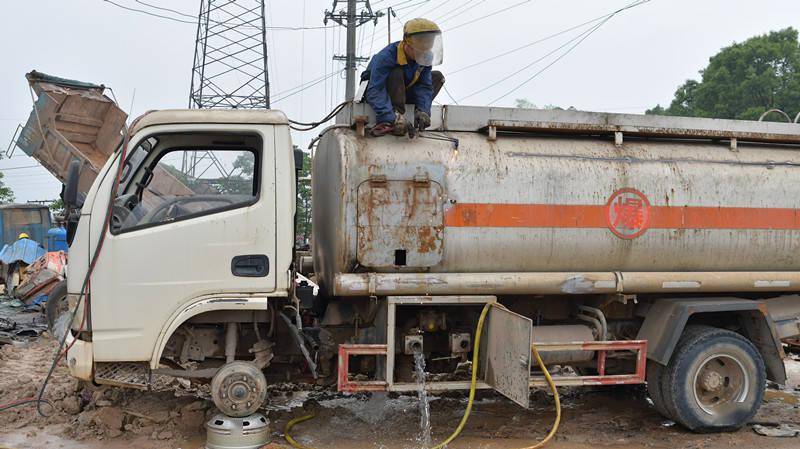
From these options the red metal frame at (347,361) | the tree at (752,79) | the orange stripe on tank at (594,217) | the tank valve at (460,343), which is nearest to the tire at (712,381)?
the orange stripe on tank at (594,217)

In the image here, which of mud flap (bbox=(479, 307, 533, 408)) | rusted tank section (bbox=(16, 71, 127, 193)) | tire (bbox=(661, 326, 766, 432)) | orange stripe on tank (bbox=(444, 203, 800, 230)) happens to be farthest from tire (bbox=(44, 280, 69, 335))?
tire (bbox=(661, 326, 766, 432))

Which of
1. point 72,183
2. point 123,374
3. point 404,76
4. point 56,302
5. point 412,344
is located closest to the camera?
point 72,183

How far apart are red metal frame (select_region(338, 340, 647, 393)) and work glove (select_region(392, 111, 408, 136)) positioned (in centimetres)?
170

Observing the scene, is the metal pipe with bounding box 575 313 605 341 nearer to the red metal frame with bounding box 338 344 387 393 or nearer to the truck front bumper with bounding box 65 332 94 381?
the red metal frame with bounding box 338 344 387 393

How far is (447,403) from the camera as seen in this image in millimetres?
6367

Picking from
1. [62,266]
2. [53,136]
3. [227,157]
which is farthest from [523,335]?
[62,266]

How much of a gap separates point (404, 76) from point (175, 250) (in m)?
2.29

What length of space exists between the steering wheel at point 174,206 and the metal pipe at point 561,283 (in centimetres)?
108

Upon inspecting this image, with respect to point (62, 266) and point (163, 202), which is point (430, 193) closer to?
point (163, 202)

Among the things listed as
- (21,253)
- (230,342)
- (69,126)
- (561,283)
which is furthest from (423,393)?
(21,253)

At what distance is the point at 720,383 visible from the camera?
18.3 feet

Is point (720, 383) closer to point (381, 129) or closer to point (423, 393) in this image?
point (423, 393)

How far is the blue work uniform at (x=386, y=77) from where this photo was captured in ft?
16.7

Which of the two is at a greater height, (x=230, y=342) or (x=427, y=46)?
(x=427, y=46)
